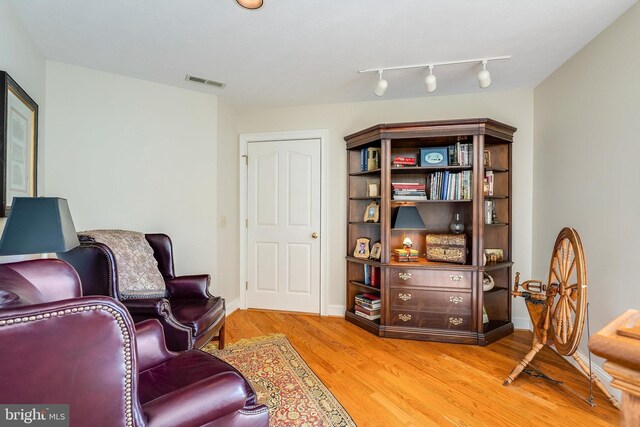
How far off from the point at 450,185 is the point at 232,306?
8.64 ft

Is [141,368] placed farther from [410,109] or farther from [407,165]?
[410,109]

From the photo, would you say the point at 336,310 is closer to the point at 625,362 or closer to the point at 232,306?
the point at 232,306

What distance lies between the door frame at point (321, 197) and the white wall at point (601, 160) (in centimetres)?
208

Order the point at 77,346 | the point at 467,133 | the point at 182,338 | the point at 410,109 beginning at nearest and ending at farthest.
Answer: the point at 77,346
the point at 182,338
the point at 467,133
the point at 410,109

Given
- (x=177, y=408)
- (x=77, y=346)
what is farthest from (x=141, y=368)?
(x=77, y=346)

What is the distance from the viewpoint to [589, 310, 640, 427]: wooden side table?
390 mm

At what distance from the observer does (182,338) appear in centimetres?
201

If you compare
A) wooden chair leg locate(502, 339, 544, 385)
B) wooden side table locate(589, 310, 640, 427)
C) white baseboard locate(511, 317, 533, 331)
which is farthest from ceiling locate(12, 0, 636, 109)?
white baseboard locate(511, 317, 533, 331)

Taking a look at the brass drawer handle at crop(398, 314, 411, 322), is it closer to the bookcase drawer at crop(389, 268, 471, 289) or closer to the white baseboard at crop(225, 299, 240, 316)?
the bookcase drawer at crop(389, 268, 471, 289)

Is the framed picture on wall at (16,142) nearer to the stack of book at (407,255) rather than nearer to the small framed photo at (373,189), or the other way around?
the small framed photo at (373,189)

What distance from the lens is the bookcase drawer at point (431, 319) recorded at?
9.29ft

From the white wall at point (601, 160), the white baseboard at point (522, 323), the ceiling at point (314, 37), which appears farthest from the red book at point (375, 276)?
the ceiling at point (314, 37)

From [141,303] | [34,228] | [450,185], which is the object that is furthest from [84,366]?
[450,185]

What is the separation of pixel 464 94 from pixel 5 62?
354 centimetres
